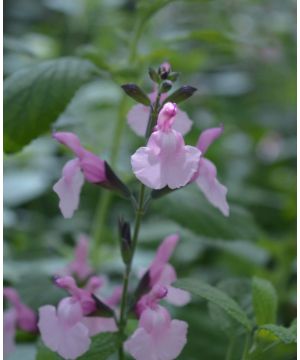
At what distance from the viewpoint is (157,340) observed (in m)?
0.83

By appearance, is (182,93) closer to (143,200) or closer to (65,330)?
(143,200)

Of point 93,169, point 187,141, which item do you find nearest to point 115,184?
point 93,169

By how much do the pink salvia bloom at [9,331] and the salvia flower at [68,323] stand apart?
7.2 inches

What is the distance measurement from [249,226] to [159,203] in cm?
17

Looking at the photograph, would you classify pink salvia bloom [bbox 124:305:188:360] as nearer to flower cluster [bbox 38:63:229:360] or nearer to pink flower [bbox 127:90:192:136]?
flower cluster [bbox 38:63:229:360]

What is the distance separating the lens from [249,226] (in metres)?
1.24

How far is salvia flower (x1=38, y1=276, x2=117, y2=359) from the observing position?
84cm

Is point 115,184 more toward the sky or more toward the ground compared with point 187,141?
more toward the sky

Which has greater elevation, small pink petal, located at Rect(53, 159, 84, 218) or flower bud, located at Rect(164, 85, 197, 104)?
flower bud, located at Rect(164, 85, 197, 104)

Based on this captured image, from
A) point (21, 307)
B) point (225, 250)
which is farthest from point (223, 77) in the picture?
point (21, 307)

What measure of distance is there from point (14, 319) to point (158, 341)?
13.2 inches

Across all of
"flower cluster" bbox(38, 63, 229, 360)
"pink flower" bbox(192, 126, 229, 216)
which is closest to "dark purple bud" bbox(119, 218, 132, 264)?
"flower cluster" bbox(38, 63, 229, 360)

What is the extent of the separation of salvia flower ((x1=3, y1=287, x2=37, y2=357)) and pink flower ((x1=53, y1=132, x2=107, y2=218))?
25 centimetres

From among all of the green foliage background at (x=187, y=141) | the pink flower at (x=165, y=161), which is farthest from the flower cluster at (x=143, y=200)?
the green foliage background at (x=187, y=141)
